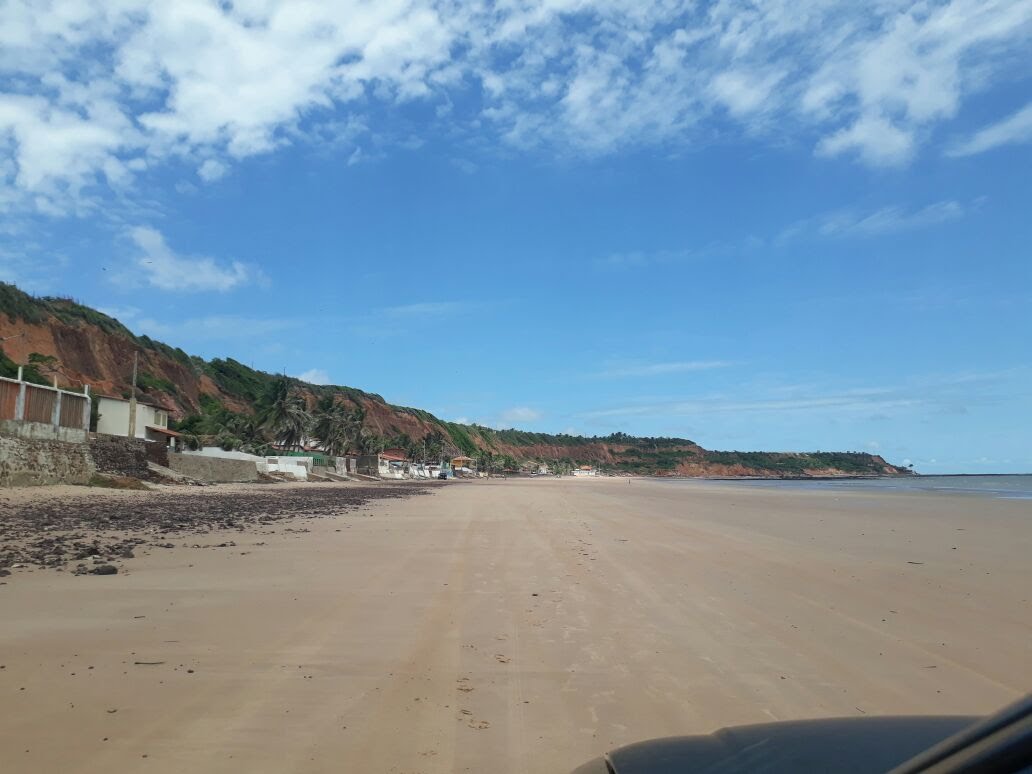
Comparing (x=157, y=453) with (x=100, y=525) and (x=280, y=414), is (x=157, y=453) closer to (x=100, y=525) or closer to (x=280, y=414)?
(x=100, y=525)

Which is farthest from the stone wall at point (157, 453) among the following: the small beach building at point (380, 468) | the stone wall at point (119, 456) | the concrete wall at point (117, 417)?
the small beach building at point (380, 468)

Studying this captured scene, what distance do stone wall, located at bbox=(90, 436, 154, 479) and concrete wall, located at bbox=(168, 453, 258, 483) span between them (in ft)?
20.7

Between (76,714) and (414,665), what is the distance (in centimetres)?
237

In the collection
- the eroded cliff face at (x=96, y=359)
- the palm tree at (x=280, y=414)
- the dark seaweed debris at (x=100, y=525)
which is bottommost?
the dark seaweed debris at (x=100, y=525)

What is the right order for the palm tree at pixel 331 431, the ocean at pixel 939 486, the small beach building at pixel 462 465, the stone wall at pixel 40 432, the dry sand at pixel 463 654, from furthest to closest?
the small beach building at pixel 462 465 → the palm tree at pixel 331 431 → the ocean at pixel 939 486 → the stone wall at pixel 40 432 → the dry sand at pixel 463 654

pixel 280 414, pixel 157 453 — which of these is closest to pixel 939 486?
pixel 280 414

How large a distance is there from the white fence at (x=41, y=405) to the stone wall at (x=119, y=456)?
5.60 feet

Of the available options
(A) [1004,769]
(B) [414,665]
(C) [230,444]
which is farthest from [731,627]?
(C) [230,444]

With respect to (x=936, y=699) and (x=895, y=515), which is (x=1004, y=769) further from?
(x=895, y=515)

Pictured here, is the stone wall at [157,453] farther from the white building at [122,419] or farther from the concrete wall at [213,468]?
the white building at [122,419]

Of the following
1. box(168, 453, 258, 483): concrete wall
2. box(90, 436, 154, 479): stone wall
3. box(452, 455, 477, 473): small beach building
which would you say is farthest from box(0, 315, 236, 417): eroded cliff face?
box(452, 455, 477, 473): small beach building

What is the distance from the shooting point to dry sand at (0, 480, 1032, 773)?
4.31 meters

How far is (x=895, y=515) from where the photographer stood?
26.3 metres

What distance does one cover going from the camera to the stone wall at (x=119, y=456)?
37.0 metres
